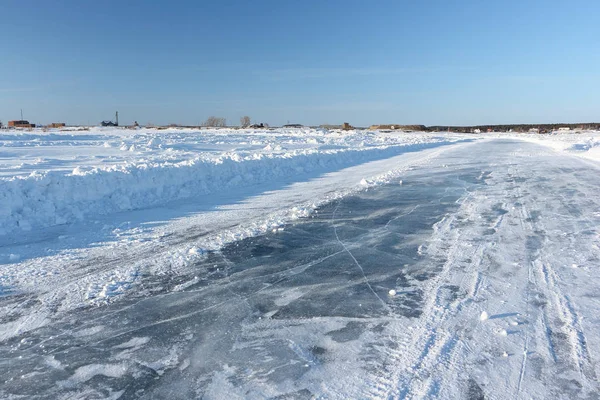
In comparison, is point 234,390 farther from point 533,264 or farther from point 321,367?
point 533,264

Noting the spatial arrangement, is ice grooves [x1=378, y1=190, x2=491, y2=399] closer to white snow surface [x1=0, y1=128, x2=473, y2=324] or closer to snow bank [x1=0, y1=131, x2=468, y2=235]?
white snow surface [x1=0, y1=128, x2=473, y2=324]

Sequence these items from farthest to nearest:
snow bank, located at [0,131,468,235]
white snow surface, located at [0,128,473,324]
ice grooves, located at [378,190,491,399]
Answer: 1. snow bank, located at [0,131,468,235]
2. white snow surface, located at [0,128,473,324]
3. ice grooves, located at [378,190,491,399]

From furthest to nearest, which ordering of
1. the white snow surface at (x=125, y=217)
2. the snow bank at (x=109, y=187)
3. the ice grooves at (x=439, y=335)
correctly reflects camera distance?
1. the snow bank at (x=109, y=187)
2. the white snow surface at (x=125, y=217)
3. the ice grooves at (x=439, y=335)

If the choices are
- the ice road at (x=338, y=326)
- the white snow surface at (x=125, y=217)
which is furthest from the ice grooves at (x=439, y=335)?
the white snow surface at (x=125, y=217)

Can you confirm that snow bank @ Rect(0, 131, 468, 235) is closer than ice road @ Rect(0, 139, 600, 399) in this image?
No

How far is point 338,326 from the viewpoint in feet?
13.8

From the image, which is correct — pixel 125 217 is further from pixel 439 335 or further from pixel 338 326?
pixel 439 335

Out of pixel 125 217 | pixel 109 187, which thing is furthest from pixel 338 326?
pixel 109 187

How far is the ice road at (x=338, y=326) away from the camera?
3.28m

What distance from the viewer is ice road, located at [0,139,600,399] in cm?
328

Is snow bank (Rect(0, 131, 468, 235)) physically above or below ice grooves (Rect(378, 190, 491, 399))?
above

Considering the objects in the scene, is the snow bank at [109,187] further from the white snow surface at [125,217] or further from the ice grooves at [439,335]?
the ice grooves at [439,335]

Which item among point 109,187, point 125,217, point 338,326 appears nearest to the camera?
point 338,326

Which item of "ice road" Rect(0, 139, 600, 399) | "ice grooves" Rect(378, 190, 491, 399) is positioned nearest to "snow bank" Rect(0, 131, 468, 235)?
"ice road" Rect(0, 139, 600, 399)
